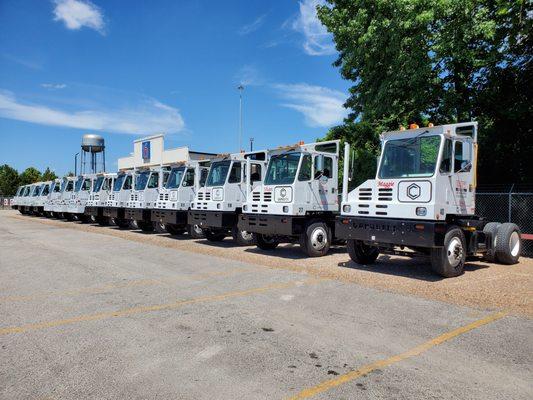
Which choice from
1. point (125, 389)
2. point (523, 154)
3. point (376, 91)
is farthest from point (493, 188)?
point (125, 389)

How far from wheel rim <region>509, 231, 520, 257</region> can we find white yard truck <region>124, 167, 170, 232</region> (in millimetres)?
13461

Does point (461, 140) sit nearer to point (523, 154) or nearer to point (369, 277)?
point (369, 277)

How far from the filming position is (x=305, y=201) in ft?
39.5

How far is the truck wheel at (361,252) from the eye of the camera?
10555 millimetres

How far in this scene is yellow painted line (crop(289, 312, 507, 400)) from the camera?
12.3ft

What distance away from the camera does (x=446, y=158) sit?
9109 mm

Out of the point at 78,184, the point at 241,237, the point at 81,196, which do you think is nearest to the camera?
the point at 241,237

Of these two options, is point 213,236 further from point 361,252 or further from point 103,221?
point 103,221

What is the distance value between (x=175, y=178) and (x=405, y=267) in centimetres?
1050

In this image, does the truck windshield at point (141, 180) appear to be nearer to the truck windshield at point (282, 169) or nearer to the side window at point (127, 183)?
the side window at point (127, 183)

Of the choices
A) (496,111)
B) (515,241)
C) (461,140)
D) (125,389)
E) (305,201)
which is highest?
(496,111)

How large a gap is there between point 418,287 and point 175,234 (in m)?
12.3

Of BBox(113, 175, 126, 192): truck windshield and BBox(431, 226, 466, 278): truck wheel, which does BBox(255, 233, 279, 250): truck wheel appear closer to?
BBox(431, 226, 466, 278): truck wheel

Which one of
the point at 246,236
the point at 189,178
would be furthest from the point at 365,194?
the point at 189,178
